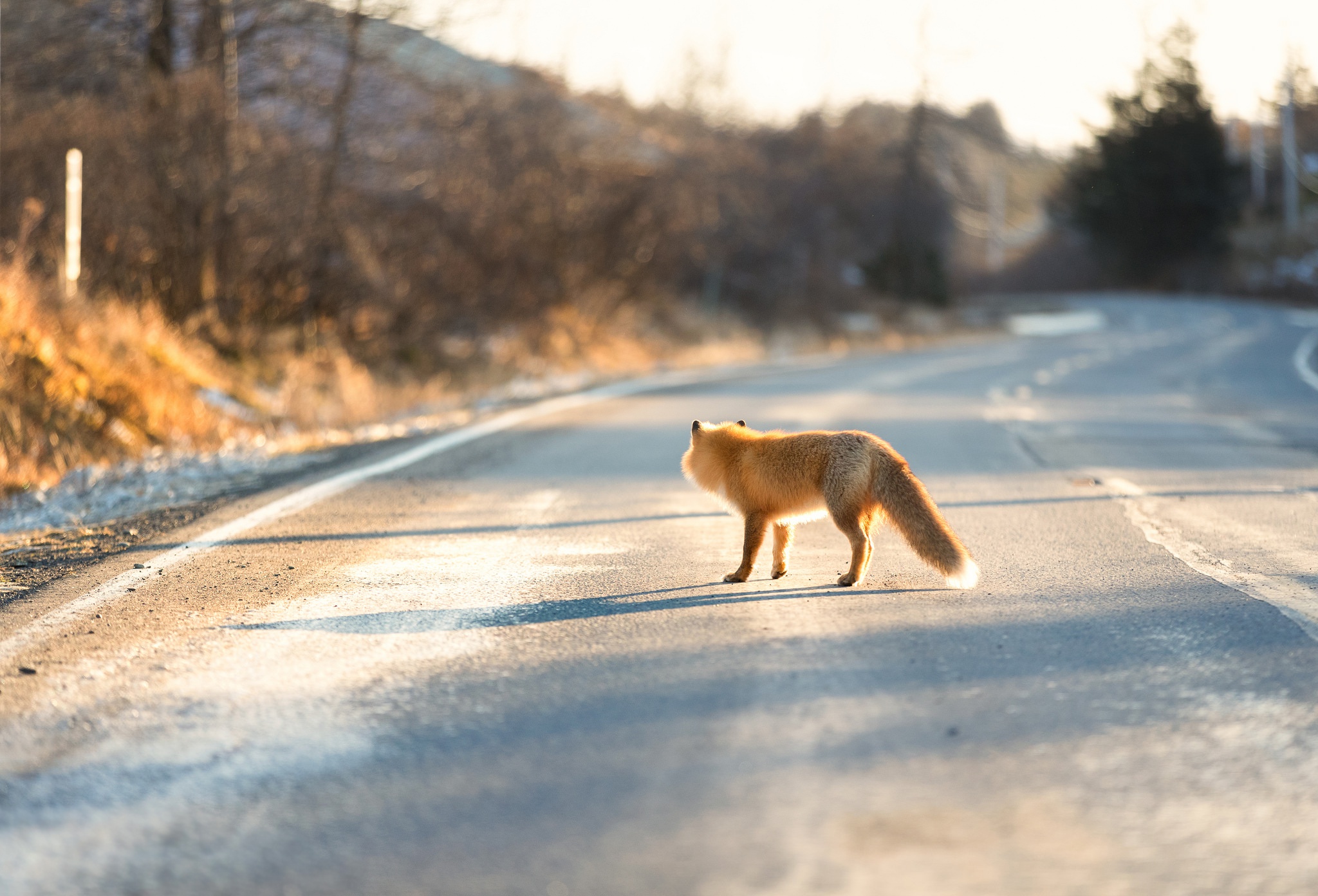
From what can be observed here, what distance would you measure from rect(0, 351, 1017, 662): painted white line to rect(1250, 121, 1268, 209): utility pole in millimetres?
70891

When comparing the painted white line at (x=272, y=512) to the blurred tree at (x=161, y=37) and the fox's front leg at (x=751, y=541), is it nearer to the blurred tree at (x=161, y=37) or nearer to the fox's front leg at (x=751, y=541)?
the fox's front leg at (x=751, y=541)

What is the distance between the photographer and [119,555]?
6906 mm

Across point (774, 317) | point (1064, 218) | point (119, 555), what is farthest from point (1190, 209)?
point (119, 555)

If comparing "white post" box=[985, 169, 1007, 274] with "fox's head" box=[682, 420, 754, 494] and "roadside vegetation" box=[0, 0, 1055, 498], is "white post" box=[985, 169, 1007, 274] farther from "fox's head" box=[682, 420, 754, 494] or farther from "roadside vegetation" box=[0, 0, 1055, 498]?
"fox's head" box=[682, 420, 754, 494]

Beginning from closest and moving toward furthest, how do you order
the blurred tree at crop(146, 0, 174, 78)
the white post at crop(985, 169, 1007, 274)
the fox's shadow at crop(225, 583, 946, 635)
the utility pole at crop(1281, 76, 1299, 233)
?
the fox's shadow at crop(225, 583, 946, 635) → the blurred tree at crop(146, 0, 174, 78) → the utility pole at crop(1281, 76, 1299, 233) → the white post at crop(985, 169, 1007, 274)

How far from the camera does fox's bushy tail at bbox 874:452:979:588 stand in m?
5.48

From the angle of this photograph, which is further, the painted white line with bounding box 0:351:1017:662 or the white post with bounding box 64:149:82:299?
the white post with bounding box 64:149:82:299

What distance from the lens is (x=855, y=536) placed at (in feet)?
19.3

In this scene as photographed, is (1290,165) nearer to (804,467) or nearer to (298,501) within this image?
(298,501)

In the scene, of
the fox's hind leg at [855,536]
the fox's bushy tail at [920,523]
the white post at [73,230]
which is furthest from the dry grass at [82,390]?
the fox's bushy tail at [920,523]

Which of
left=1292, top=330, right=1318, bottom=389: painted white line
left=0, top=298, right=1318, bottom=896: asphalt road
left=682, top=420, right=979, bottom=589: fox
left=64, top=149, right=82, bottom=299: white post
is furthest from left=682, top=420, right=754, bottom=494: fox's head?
left=1292, top=330, right=1318, bottom=389: painted white line

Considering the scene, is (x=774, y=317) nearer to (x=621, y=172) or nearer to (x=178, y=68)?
(x=621, y=172)

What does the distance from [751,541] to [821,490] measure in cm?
45

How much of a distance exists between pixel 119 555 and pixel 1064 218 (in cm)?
8854
